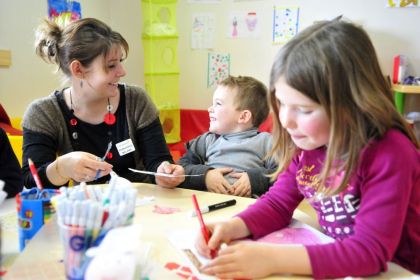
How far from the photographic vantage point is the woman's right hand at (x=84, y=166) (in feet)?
3.76

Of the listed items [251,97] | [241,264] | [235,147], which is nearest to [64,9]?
[251,97]

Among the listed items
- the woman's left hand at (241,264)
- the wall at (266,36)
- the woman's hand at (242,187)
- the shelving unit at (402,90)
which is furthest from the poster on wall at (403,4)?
the woman's left hand at (241,264)

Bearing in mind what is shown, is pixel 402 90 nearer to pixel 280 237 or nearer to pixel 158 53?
pixel 158 53

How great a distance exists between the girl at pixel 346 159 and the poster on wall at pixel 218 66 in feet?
8.75

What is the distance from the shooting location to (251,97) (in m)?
1.67

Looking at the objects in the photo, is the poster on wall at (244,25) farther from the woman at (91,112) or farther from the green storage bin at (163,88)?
the woman at (91,112)

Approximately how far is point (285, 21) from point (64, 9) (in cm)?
Result: 169

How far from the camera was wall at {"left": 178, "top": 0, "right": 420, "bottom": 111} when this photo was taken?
3.15 metres

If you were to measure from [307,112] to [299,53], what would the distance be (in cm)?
11

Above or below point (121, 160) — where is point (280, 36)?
above

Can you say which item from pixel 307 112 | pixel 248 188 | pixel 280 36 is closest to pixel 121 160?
pixel 248 188

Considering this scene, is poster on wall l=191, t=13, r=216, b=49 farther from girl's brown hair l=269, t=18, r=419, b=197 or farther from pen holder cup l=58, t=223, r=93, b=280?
pen holder cup l=58, t=223, r=93, b=280

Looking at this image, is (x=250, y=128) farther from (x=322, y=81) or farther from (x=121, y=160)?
(x=322, y=81)

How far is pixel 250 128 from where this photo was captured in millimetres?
1668
